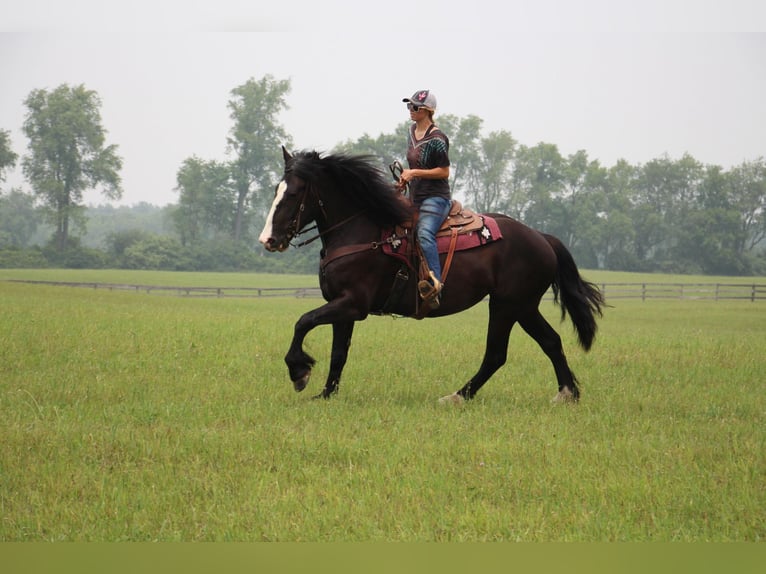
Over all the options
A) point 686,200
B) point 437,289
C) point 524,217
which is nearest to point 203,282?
point 524,217

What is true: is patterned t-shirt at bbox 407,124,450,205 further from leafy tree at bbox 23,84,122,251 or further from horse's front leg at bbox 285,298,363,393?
leafy tree at bbox 23,84,122,251

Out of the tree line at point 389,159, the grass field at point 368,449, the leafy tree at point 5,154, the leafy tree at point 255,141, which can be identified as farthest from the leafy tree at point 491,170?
the grass field at point 368,449

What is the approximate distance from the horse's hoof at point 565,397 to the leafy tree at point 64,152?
73220mm

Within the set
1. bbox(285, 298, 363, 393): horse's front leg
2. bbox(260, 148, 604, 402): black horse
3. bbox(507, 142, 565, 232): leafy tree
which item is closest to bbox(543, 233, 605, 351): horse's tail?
bbox(260, 148, 604, 402): black horse

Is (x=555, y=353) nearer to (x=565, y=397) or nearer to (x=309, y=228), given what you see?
(x=565, y=397)

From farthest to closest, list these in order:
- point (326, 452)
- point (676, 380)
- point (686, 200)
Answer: point (686, 200), point (676, 380), point (326, 452)

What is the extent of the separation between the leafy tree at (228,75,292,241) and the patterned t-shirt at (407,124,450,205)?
73.4 meters

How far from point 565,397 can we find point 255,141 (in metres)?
76.1

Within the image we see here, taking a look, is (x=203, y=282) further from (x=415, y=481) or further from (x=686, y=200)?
(x=686, y=200)

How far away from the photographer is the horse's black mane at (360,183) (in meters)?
9.30

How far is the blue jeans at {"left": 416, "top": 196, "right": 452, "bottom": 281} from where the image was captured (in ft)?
30.5

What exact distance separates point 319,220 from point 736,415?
18.2 ft

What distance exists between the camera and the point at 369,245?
30.5 feet

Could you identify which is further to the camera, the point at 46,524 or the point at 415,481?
the point at 415,481
